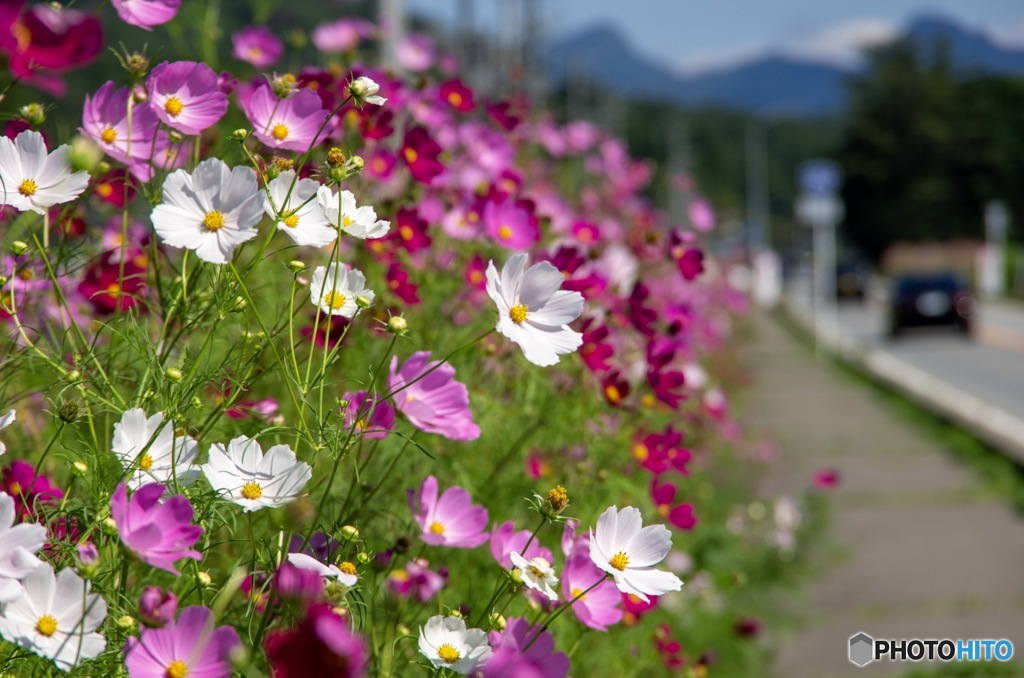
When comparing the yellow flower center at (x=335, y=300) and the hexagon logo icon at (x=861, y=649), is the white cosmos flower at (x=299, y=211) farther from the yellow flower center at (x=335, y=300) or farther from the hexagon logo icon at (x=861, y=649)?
the hexagon logo icon at (x=861, y=649)

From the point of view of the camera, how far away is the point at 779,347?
16094mm

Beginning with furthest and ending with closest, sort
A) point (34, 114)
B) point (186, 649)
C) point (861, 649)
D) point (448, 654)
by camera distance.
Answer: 1. point (861, 649)
2. point (34, 114)
3. point (448, 654)
4. point (186, 649)

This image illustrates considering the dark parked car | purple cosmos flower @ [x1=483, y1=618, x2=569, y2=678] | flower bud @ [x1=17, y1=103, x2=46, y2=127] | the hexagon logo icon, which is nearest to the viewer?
purple cosmos flower @ [x1=483, y1=618, x2=569, y2=678]

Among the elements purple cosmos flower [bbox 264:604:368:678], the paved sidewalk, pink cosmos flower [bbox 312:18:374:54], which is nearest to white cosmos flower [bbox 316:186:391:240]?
purple cosmos flower [bbox 264:604:368:678]

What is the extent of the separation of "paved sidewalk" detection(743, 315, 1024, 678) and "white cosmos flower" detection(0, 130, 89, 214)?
292 cm

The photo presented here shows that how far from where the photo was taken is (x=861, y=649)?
138 inches

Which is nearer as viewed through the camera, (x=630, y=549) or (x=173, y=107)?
(x=630, y=549)

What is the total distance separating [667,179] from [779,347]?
1029 centimetres

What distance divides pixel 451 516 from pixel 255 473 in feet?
0.99

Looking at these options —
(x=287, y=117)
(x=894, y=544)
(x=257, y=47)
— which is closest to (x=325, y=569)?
(x=287, y=117)

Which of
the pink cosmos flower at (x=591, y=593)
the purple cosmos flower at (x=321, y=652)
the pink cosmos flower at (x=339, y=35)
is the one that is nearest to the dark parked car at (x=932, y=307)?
the pink cosmos flower at (x=339, y=35)

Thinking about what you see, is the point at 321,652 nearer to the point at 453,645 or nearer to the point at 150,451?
the point at 453,645

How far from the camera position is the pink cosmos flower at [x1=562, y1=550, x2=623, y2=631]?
1212 millimetres

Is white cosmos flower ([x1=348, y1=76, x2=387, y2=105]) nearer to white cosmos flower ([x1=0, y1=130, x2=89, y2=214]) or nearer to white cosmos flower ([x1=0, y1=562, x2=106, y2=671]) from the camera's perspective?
white cosmos flower ([x1=0, y1=130, x2=89, y2=214])
